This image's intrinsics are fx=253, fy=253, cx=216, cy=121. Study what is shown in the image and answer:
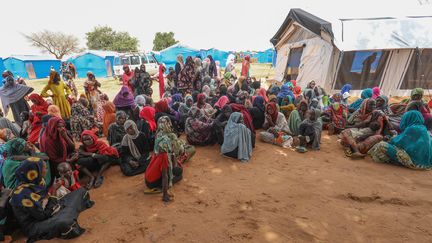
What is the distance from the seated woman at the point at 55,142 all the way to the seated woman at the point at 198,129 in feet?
7.39

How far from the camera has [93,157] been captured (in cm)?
399

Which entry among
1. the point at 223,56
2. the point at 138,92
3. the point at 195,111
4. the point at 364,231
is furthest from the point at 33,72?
the point at 364,231

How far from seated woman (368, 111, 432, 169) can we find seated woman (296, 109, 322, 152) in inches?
41.6

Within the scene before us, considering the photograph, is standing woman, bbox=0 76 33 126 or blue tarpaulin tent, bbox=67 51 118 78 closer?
standing woman, bbox=0 76 33 126

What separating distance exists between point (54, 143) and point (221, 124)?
9.34ft

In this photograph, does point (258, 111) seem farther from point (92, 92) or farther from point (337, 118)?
point (92, 92)

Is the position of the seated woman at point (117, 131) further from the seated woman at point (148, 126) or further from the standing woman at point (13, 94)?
the standing woman at point (13, 94)

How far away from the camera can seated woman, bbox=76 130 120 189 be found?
12.9ft

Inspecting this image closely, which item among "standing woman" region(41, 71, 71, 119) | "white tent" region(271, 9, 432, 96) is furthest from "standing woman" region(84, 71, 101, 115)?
"white tent" region(271, 9, 432, 96)

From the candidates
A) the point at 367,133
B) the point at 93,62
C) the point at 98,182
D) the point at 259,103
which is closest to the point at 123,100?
the point at 98,182

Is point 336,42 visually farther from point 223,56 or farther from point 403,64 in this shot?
point 223,56

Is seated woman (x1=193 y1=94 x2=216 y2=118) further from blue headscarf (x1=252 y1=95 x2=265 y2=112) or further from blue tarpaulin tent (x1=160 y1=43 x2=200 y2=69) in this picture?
blue tarpaulin tent (x1=160 y1=43 x2=200 y2=69)

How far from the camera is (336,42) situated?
8.86m

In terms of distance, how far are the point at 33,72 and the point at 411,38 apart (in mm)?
28246
